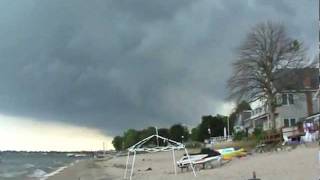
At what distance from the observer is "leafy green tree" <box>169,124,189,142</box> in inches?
7384

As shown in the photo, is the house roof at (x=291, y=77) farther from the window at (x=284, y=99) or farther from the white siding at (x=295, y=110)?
the white siding at (x=295, y=110)

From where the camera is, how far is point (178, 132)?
190750 mm

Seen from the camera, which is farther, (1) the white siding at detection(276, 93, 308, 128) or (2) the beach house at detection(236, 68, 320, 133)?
(1) the white siding at detection(276, 93, 308, 128)

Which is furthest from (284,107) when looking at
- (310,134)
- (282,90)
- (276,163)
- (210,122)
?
(210,122)

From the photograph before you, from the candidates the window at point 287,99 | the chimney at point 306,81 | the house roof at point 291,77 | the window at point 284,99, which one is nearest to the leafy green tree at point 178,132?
the window at point 287,99

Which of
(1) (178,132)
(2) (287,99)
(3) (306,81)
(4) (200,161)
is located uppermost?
(3) (306,81)

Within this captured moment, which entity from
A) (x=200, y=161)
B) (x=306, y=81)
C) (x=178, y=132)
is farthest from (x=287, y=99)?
(x=178, y=132)

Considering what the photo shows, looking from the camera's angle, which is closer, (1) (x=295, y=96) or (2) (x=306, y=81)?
(2) (x=306, y=81)

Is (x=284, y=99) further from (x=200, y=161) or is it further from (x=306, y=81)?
(x=200, y=161)

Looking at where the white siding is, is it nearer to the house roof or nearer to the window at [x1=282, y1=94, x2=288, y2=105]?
the window at [x1=282, y1=94, x2=288, y2=105]

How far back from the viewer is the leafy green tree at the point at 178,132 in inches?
7384

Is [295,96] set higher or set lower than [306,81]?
lower

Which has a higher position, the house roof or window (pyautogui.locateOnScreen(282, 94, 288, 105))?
the house roof

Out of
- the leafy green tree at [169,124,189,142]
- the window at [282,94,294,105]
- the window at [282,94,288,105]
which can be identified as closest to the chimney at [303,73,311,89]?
the window at [282,94,294,105]
